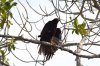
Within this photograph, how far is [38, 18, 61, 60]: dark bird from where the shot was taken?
4.57 metres

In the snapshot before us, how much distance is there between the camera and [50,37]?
4969mm

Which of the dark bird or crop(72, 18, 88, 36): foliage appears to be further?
the dark bird

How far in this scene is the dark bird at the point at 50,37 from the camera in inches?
180

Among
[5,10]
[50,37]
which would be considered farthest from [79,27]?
[50,37]

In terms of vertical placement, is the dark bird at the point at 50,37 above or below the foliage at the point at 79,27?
below

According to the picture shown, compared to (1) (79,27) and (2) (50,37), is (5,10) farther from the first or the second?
(2) (50,37)

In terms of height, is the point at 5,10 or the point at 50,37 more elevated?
the point at 5,10

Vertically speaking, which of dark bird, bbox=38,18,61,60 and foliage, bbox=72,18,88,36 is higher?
foliage, bbox=72,18,88,36

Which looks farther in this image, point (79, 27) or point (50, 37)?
point (50, 37)

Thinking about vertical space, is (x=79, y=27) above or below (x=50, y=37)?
above

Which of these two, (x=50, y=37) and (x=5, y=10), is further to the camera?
(x=50, y=37)

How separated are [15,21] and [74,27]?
3.10 ft

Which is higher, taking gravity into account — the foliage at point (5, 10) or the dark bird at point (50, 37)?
the foliage at point (5, 10)

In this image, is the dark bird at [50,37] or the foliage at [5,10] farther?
the dark bird at [50,37]
